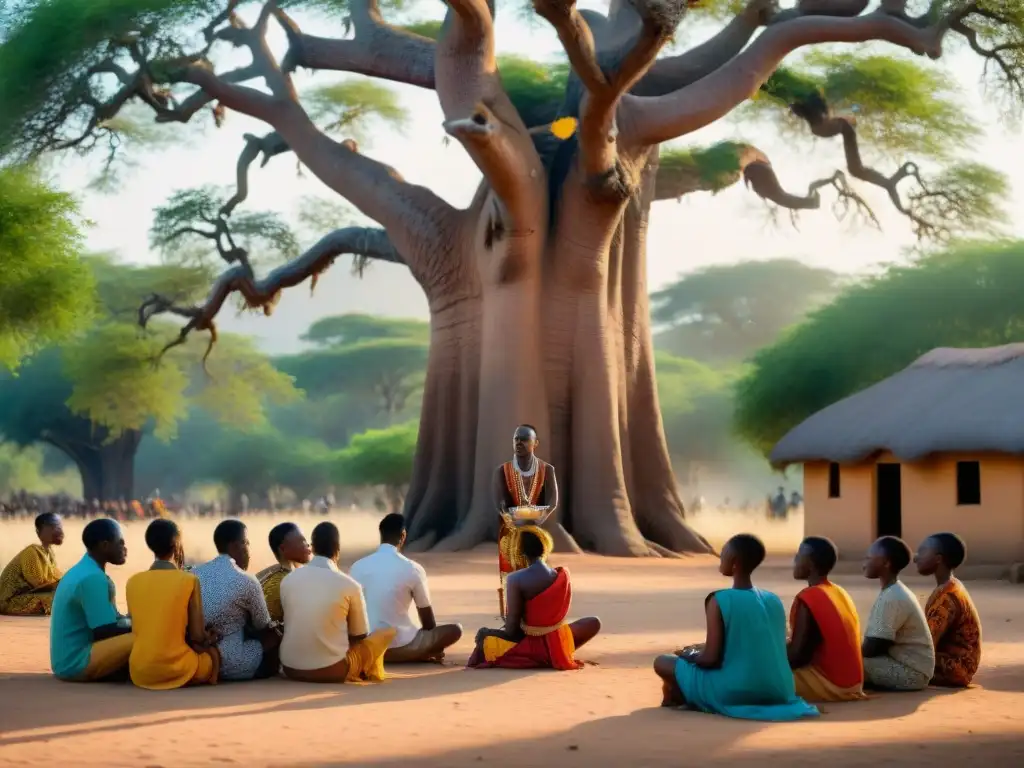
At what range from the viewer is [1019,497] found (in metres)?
18.8

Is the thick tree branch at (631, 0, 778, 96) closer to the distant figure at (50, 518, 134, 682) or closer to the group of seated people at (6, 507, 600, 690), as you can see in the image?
the group of seated people at (6, 507, 600, 690)

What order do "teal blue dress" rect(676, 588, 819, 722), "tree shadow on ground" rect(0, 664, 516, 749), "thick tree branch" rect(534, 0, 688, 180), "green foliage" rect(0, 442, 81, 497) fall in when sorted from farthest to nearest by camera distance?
"green foliage" rect(0, 442, 81, 497), "thick tree branch" rect(534, 0, 688, 180), "teal blue dress" rect(676, 588, 819, 722), "tree shadow on ground" rect(0, 664, 516, 749)

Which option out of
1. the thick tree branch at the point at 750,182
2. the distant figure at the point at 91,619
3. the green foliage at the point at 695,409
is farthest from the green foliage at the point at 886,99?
the green foliage at the point at 695,409

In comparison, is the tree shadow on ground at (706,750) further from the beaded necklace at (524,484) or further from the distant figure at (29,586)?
the distant figure at (29,586)

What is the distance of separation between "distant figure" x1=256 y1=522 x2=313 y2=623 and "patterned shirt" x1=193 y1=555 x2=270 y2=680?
262 millimetres

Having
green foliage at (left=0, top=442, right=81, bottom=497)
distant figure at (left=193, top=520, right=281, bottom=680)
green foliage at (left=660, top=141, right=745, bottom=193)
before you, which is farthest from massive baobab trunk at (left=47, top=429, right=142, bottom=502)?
distant figure at (left=193, top=520, right=281, bottom=680)

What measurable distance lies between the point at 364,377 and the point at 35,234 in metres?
39.5

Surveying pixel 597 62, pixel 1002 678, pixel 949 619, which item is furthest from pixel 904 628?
pixel 597 62

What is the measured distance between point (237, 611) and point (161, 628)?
433 mm

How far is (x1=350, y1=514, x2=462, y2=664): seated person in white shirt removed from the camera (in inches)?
352

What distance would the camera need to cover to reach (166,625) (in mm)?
7945

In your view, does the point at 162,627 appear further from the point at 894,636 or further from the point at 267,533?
the point at 267,533

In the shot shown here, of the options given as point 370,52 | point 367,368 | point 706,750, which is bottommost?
point 706,750

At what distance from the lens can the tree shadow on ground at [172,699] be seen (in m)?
6.89
